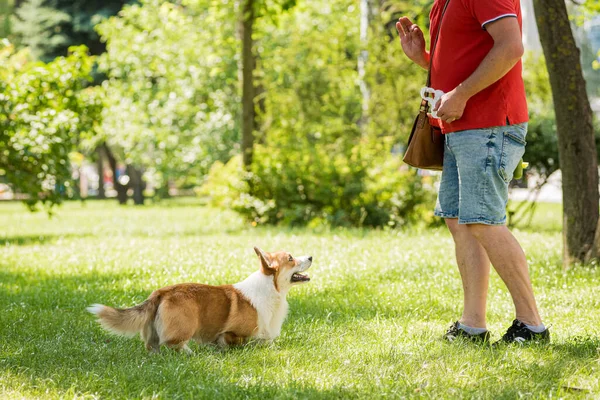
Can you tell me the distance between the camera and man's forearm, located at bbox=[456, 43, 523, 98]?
4168 mm

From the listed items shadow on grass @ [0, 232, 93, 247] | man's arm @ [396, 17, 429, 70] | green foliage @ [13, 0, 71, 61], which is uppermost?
green foliage @ [13, 0, 71, 61]

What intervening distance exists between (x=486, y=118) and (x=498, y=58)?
35 cm

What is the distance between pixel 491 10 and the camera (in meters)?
4.22

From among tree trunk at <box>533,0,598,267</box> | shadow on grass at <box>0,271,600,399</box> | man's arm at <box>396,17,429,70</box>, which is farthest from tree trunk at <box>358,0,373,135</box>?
man's arm at <box>396,17,429,70</box>

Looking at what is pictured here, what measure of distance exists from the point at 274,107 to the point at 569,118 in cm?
1003

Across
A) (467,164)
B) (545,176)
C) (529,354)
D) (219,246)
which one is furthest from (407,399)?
(545,176)

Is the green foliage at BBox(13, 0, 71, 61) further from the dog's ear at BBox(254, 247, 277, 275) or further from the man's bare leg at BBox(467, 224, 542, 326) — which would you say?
the man's bare leg at BBox(467, 224, 542, 326)

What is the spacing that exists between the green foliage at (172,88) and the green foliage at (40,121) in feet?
29.5

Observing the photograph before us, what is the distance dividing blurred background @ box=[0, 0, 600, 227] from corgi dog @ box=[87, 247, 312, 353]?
21.8 feet

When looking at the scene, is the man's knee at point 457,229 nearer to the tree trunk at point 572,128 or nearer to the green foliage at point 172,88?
the tree trunk at point 572,128

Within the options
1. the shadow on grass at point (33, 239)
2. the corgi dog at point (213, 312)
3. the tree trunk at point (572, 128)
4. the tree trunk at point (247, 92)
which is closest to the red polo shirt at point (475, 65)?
the corgi dog at point (213, 312)

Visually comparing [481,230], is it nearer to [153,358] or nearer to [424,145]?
[424,145]

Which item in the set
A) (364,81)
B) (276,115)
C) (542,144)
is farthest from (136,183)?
(542,144)

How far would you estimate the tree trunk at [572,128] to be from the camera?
750 cm
